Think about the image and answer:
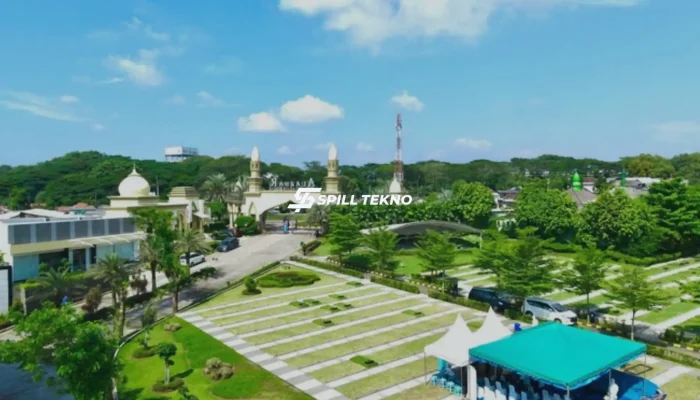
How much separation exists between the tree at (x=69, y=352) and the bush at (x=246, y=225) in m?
48.3

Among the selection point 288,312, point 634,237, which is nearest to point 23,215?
point 288,312

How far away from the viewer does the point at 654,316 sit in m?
28.6

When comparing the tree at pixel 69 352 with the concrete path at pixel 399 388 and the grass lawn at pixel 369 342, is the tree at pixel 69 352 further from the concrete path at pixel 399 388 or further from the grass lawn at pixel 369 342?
the concrete path at pixel 399 388

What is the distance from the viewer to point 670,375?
19.9 m

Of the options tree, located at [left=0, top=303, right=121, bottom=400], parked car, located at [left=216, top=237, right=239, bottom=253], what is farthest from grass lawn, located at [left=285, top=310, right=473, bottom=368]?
parked car, located at [left=216, top=237, right=239, bottom=253]

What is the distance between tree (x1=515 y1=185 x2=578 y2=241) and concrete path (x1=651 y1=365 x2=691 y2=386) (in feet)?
103

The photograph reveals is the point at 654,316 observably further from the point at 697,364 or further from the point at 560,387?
the point at 560,387

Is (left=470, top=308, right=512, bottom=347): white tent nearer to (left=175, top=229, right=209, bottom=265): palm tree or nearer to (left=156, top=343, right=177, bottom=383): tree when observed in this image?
(left=156, top=343, right=177, bottom=383): tree

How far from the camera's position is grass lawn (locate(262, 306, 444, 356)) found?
78.9ft

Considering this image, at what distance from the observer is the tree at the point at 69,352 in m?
14.5

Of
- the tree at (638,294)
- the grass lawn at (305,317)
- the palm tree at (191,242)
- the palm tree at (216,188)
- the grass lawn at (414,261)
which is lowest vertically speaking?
the grass lawn at (305,317)

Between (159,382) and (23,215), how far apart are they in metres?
37.5

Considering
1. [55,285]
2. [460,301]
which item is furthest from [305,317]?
[55,285]

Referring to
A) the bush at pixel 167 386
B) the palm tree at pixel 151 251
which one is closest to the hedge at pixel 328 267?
the palm tree at pixel 151 251
